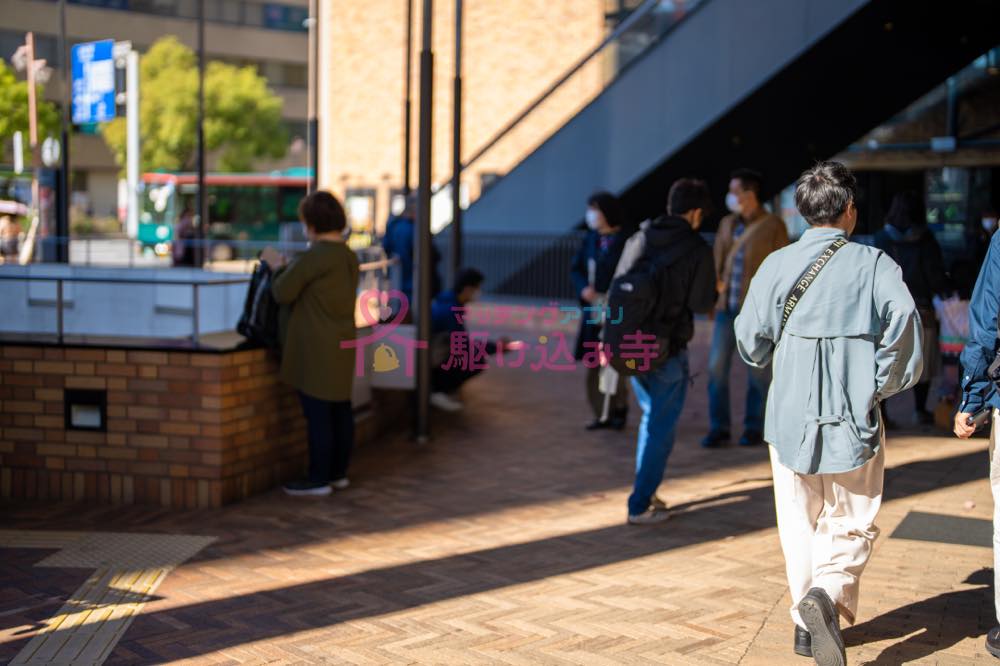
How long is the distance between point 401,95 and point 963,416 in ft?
120

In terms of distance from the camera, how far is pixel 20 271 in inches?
316

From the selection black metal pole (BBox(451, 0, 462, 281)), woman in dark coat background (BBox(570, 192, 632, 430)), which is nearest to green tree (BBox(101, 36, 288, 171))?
black metal pole (BBox(451, 0, 462, 281))

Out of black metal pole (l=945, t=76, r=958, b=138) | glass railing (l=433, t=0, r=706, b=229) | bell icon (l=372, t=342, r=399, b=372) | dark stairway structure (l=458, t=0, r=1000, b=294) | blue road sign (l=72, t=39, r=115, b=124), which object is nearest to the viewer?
bell icon (l=372, t=342, r=399, b=372)

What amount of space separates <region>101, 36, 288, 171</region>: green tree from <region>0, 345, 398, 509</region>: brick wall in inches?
1715

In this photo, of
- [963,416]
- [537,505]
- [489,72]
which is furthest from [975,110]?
[489,72]

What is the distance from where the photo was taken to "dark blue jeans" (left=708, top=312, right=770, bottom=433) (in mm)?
8391

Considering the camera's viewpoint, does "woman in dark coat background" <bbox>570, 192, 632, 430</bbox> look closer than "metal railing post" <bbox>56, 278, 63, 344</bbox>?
No

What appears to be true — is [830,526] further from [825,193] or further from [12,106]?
[12,106]

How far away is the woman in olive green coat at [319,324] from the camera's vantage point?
268 inches

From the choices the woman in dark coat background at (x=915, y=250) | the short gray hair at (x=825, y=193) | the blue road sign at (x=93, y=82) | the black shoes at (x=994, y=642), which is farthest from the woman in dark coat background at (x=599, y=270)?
the blue road sign at (x=93, y=82)

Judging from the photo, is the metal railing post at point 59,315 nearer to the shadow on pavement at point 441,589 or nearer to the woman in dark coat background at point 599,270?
the shadow on pavement at point 441,589

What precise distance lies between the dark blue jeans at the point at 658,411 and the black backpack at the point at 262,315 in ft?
6.91

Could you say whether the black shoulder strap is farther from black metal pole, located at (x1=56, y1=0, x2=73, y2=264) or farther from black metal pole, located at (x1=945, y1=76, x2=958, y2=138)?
black metal pole, located at (x1=945, y1=76, x2=958, y2=138)

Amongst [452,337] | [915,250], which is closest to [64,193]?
[452,337]
